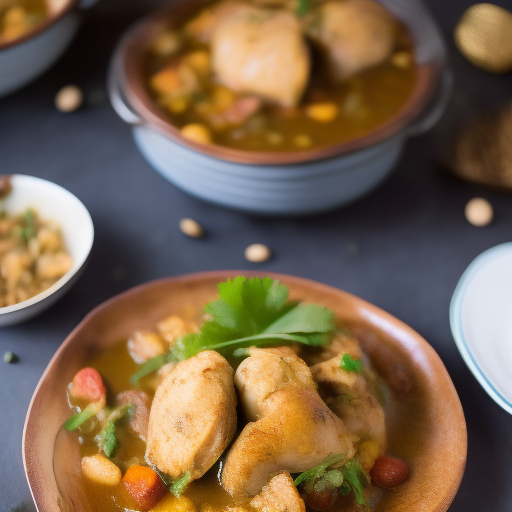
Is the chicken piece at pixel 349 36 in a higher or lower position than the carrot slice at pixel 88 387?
higher

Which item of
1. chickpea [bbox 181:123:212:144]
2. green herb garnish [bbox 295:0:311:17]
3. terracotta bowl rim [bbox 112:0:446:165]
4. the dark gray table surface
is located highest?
green herb garnish [bbox 295:0:311:17]

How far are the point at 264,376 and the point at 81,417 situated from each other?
1.79ft

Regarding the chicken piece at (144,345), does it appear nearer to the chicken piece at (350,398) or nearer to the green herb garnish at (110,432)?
the green herb garnish at (110,432)

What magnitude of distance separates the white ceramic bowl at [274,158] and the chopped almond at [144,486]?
1076 millimetres

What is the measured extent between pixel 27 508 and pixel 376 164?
164 cm

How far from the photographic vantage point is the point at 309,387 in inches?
59.2

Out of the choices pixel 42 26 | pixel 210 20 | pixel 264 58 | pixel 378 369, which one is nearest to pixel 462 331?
pixel 378 369

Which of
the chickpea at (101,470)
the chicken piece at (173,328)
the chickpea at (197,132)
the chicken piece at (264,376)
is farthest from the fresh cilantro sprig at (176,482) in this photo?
the chickpea at (197,132)

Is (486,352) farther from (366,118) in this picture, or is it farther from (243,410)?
(366,118)

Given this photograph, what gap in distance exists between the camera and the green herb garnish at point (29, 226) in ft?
7.04

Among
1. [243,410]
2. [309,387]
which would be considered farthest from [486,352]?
[243,410]

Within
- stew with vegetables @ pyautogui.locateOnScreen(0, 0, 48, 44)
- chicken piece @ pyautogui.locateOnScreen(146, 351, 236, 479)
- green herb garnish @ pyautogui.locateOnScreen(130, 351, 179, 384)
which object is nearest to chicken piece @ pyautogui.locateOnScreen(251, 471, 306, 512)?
chicken piece @ pyautogui.locateOnScreen(146, 351, 236, 479)

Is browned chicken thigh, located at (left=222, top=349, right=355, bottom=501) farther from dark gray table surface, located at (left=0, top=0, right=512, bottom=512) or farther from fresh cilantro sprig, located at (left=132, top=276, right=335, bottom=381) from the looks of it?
dark gray table surface, located at (left=0, top=0, right=512, bottom=512)

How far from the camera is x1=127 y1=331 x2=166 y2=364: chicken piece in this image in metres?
1.81
